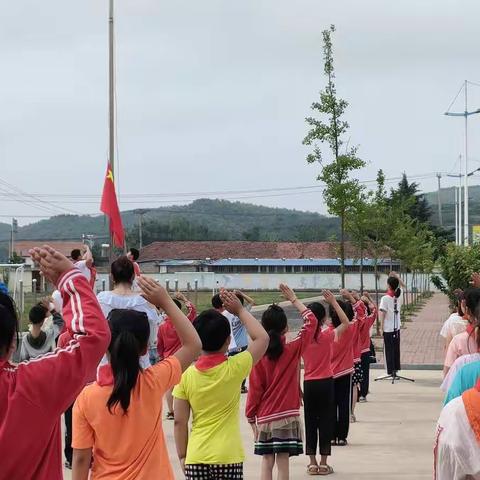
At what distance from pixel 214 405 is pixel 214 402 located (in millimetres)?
18

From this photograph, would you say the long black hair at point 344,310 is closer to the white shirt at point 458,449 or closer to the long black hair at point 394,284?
the long black hair at point 394,284

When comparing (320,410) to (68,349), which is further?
(320,410)

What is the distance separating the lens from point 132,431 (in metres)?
4.38

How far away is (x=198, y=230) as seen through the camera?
156 meters

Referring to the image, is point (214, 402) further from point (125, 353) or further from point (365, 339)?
point (365, 339)

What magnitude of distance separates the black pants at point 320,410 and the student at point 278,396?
1.64 metres

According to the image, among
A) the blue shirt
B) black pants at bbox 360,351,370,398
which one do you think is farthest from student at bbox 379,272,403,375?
the blue shirt

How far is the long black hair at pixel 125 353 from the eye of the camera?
4.30 metres

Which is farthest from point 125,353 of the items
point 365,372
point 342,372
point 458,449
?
point 365,372

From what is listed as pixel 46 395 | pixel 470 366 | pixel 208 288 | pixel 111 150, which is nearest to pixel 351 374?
pixel 470 366

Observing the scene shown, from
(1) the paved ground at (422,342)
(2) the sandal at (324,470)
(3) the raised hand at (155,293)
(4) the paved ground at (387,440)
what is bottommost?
(1) the paved ground at (422,342)

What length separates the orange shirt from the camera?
4.38 meters

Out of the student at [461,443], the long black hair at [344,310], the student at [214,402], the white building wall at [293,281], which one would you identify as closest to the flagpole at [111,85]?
the long black hair at [344,310]

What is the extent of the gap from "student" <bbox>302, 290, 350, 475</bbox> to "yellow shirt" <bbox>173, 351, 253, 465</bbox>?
11.1 ft
